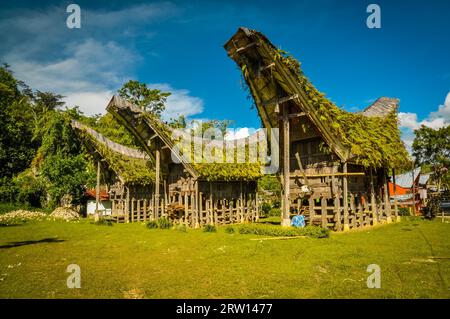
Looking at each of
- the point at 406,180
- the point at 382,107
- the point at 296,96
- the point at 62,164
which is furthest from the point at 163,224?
the point at 406,180

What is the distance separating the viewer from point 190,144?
838 inches

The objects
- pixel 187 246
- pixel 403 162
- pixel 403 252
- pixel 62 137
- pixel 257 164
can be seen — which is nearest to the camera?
pixel 403 252

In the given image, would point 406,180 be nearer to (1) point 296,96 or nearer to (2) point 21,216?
(1) point 296,96

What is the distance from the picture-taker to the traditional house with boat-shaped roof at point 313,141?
1487 cm

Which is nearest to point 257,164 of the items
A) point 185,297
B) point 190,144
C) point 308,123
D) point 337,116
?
point 190,144

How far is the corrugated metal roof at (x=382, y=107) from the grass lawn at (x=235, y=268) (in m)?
10.7

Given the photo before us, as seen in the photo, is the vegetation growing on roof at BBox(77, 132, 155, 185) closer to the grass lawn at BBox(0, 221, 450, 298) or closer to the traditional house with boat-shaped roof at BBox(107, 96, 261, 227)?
the traditional house with boat-shaped roof at BBox(107, 96, 261, 227)

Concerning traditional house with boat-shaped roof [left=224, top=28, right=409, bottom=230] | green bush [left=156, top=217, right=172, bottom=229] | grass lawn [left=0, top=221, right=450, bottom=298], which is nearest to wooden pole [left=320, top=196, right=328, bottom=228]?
traditional house with boat-shaped roof [left=224, top=28, right=409, bottom=230]

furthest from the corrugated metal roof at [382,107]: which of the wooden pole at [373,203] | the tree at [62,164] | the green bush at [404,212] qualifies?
the tree at [62,164]

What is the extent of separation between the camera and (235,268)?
8.17 meters

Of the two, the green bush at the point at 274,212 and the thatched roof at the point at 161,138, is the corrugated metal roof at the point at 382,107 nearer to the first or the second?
Answer: the thatched roof at the point at 161,138

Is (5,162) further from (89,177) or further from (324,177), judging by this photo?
(324,177)

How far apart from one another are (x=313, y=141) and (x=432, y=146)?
122 ft
